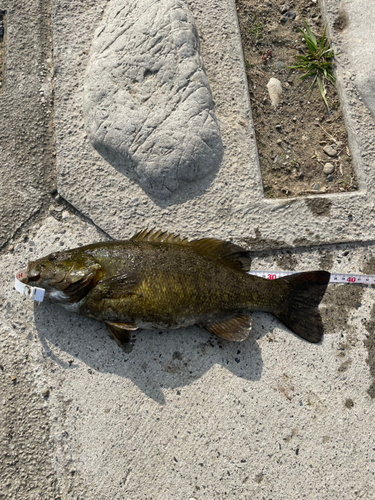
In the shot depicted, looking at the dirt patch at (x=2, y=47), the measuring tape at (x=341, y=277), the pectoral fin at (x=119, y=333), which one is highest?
the dirt patch at (x=2, y=47)

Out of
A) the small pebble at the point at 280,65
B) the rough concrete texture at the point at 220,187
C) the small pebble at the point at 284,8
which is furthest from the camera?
the small pebble at the point at 284,8

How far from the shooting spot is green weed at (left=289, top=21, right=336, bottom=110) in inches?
157

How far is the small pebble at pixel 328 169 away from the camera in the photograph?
151 inches

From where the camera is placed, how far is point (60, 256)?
3219mm

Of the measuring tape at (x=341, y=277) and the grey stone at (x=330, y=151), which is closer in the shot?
the measuring tape at (x=341, y=277)

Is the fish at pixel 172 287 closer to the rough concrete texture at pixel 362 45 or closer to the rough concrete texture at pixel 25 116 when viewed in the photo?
the rough concrete texture at pixel 25 116

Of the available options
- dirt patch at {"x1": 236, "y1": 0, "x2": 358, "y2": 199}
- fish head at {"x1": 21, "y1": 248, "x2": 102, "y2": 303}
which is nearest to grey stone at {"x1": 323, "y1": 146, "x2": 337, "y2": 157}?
dirt patch at {"x1": 236, "y1": 0, "x2": 358, "y2": 199}

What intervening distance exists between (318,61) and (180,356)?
10.8ft

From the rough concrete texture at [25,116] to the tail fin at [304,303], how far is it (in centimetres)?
242

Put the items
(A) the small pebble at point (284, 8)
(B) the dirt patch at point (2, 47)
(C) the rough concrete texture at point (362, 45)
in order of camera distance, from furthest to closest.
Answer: (A) the small pebble at point (284, 8)
(B) the dirt patch at point (2, 47)
(C) the rough concrete texture at point (362, 45)

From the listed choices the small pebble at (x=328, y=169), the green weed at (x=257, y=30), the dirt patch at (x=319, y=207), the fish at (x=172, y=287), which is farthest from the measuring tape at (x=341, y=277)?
the green weed at (x=257, y=30)

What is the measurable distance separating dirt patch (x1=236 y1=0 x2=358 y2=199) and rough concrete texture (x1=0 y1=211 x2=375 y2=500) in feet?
3.68

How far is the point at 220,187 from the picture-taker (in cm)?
366

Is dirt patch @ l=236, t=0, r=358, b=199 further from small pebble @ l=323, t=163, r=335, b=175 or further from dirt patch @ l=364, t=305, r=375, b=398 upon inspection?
dirt patch @ l=364, t=305, r=375, b=398
